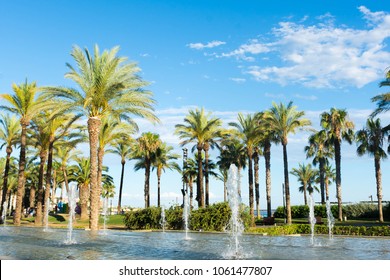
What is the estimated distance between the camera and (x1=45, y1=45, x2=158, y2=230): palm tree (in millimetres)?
23469

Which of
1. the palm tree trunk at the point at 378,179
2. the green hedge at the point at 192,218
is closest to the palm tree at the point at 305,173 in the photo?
the palm tree trunk at the point at 378,179

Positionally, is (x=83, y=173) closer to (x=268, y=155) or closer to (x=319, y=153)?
(x=268, y=155)

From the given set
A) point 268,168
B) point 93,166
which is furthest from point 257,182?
point 93,166

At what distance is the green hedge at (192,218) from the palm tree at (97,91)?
4.89 meters

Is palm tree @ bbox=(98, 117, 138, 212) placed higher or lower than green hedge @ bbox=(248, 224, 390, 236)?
higher

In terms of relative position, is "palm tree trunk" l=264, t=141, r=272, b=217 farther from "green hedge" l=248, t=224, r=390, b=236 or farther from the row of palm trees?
"green hedge" l=248, t=224, r=390, b=236

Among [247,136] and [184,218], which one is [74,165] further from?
[184,218]

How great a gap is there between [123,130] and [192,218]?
13.5m

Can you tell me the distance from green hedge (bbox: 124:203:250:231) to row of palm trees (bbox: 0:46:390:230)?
4216 millimetres

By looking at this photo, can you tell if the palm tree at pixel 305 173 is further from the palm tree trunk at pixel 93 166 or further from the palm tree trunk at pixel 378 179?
the palm tree trunk at pixel 93 166

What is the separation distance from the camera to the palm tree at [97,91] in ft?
77.0

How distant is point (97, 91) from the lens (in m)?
23.5

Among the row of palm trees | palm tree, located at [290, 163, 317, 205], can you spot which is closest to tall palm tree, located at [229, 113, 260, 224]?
the row of palm trees

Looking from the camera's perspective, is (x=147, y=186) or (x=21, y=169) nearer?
(x=21, y=169)
